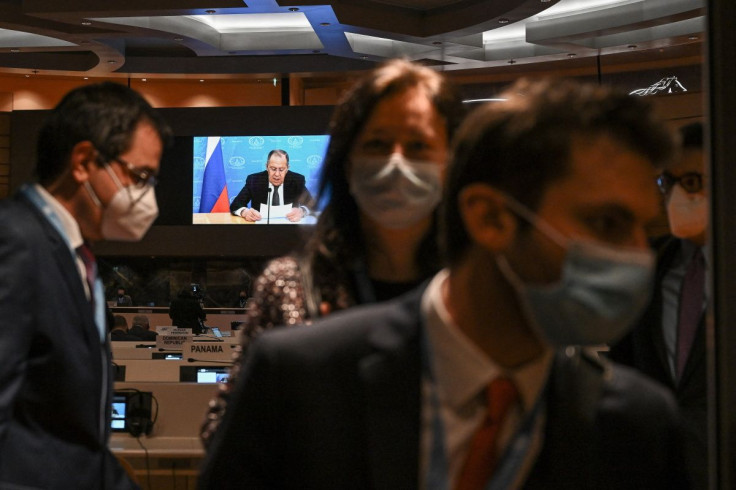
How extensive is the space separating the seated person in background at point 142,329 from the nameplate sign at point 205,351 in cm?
329

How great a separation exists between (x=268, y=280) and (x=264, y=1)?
669 cm

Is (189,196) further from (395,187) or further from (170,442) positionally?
(395,187)

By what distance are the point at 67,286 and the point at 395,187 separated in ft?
2.77

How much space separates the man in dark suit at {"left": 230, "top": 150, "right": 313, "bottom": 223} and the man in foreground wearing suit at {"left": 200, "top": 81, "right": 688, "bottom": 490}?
31.9 feet

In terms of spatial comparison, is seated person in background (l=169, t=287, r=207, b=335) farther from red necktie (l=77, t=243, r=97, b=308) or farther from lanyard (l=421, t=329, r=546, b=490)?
lanyard (l=421, t=329, r=546, b=490)

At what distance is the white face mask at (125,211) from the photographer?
205 cm

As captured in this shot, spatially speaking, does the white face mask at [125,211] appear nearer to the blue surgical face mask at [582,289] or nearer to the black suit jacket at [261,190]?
the blue surgical face mask at [582,289]

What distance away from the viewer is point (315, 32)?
347 inches

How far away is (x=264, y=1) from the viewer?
762cm

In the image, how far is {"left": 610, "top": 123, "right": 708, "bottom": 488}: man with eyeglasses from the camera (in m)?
1.97

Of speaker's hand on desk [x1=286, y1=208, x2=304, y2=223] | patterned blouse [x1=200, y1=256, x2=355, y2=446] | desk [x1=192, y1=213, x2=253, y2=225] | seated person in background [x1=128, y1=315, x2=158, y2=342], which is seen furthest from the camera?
desk [x1=192, y1=213, x2=253, y2=225]

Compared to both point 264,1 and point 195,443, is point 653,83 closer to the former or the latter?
point 264,1

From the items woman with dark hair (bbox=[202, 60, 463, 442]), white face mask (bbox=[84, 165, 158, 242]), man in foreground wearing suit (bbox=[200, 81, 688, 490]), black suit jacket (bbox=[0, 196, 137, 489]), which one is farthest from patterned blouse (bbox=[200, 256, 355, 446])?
white face mask (bbox=[84, 165, 158, 242])

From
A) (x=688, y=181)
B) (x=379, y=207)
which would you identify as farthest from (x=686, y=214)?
(x=379, y=207)
